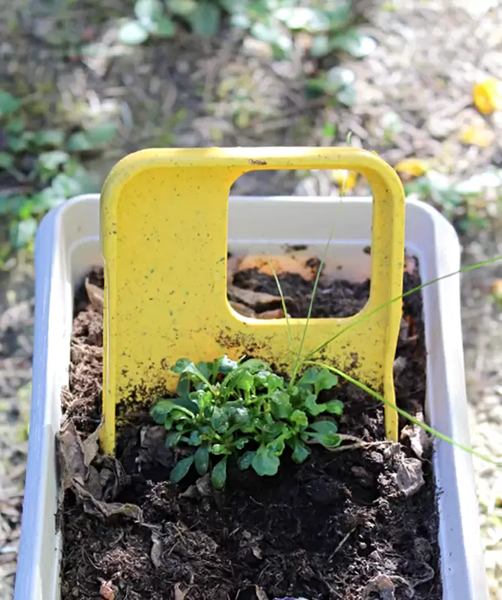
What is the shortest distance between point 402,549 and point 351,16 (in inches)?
77.2

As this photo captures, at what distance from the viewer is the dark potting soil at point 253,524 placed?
116cm

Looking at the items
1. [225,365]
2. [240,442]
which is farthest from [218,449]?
[225,365]

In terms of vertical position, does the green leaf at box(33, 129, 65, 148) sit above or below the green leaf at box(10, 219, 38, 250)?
above

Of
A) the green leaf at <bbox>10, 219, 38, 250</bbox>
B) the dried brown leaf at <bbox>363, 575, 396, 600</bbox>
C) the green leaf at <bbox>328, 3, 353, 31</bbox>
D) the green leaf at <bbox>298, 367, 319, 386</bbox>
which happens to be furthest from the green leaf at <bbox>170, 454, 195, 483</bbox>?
the green leaf at <bbox>328, 3, 353, 31</bbox>

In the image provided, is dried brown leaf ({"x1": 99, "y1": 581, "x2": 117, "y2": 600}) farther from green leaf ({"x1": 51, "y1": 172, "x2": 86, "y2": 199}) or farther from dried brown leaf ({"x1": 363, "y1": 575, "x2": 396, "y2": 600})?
green leaf ({"x1": 51, "y1": 172, "x2": 86, "y2": 199})

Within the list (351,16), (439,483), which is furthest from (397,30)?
(439,483)

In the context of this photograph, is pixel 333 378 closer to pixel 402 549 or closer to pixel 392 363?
pixel 392 363

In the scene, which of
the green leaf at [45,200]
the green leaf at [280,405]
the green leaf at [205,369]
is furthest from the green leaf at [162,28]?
the green leaf at [280,405]

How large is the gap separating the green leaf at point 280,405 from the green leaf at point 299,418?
1 centimetres

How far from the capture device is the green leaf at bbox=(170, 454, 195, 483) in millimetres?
1245

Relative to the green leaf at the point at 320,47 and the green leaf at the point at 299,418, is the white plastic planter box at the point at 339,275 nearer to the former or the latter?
the green leaf at the point at 299,418

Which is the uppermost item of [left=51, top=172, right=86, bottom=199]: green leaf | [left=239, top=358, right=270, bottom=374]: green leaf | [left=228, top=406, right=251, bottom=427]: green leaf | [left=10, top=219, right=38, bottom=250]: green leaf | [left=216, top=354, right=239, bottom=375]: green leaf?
[left=239, top=358, right=270, bottom=374]: green leaf

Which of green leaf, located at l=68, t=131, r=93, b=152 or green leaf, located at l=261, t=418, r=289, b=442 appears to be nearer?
green leaf, located at l=261, t=418, r=289, b=442

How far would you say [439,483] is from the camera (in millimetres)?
1251
